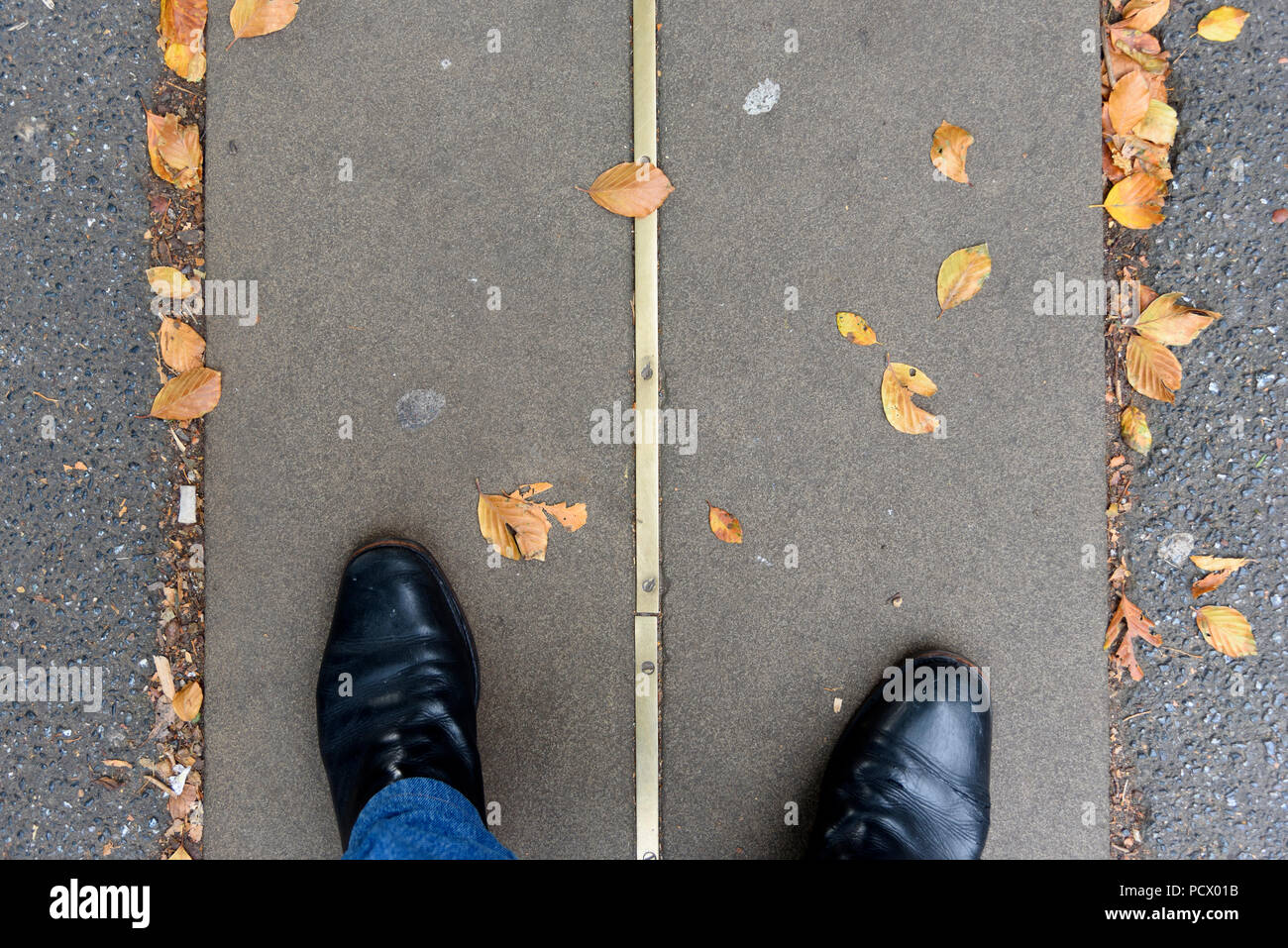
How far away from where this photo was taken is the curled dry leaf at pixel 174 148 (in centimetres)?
178

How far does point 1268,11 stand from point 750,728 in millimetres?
2090

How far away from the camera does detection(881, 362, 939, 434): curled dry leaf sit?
5.70 feet

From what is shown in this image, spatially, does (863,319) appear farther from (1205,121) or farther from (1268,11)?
(1268,11)

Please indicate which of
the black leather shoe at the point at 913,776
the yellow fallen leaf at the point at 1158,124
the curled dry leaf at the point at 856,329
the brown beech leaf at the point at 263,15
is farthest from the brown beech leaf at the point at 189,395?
the yellow fallen leaf at the point at 1158,124

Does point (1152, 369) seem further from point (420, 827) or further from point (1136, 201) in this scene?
point (420, 827)

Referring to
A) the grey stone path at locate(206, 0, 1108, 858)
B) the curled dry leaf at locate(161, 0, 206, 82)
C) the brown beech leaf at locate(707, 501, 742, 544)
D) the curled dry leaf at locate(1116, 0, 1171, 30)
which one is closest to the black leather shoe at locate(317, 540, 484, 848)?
the grey stone path at locate(206, 0, 1108, 858)

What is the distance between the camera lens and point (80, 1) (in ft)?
5.91

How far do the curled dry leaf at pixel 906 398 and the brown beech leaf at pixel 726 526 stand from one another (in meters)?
0.43

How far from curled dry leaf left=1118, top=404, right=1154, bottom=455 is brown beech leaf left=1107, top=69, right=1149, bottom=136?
2.15 feet

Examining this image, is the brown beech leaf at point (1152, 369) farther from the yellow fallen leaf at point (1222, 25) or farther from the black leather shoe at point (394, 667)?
the black leather shoe at point (394, 667)

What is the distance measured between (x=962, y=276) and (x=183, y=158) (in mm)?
1868

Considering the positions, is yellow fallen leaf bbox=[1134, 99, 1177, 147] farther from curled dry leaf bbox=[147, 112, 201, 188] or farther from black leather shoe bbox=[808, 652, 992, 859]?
curled dry leaf bbox=[147, 112, 201, 188]

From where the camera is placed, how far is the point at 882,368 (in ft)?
5.73
